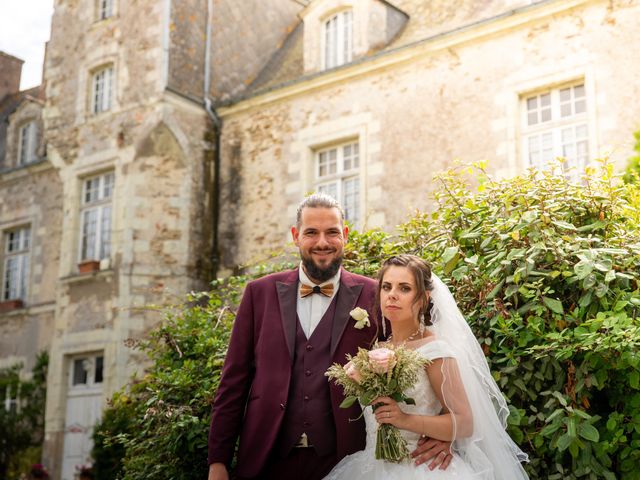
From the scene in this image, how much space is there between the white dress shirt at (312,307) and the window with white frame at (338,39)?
379 inches

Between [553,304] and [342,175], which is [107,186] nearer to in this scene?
[342,175]

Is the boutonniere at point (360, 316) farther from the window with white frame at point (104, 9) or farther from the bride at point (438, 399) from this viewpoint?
the window with white frame at point (104, 9)

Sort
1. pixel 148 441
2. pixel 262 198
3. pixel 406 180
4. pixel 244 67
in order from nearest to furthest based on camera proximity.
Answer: pixel 148 441 → pixel 406 180 → pixel 262 198 → pixel 244 67

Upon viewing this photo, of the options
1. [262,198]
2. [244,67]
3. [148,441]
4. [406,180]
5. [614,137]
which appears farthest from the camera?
[244,67]

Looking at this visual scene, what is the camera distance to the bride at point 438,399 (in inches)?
129

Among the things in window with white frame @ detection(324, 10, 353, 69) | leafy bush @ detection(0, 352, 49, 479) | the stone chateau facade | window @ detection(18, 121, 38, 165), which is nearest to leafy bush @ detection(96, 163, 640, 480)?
the stone chateau facade

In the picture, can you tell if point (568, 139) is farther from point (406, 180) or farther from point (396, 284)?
point (396, 284)

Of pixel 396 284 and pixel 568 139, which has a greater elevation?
pixel 568 139

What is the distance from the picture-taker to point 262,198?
13.0 m

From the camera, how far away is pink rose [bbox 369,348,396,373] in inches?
125

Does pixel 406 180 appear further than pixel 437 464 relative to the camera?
Yes

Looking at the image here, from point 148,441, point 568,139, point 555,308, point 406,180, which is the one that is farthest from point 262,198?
point 555,308

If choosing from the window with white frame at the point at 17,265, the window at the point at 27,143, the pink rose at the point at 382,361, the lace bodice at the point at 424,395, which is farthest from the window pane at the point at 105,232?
the pink rose at the point at 382,361

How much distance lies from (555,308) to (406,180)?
24.8 feet
